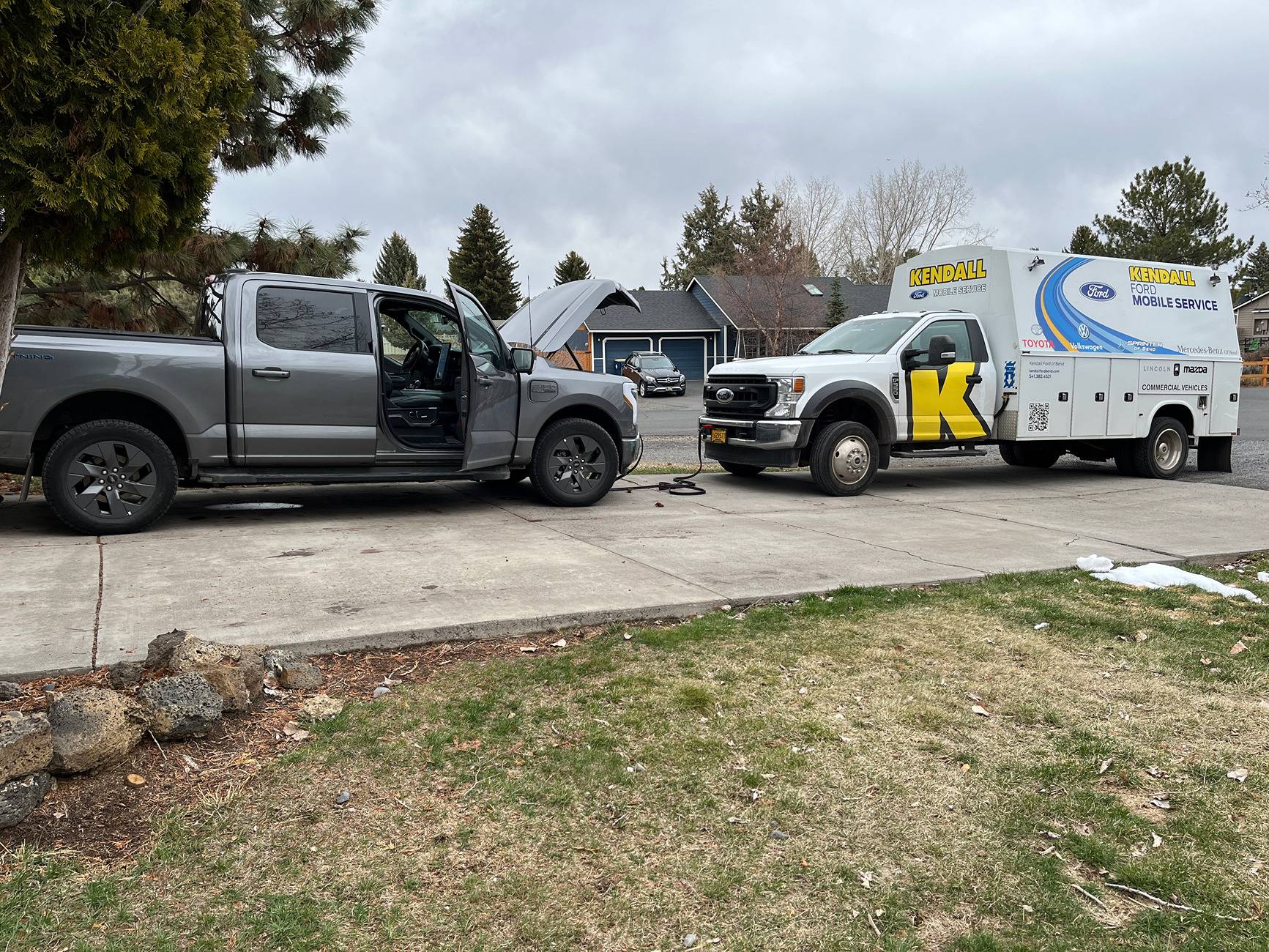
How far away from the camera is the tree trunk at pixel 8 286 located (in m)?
3.99

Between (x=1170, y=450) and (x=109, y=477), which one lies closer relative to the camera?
(x=109, y=477)

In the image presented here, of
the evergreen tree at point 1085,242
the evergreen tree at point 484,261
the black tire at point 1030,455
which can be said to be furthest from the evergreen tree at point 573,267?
the black tire at point 1030,455

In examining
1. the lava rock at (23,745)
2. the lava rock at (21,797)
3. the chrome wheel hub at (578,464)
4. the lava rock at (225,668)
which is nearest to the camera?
the lava rock at (21,797)

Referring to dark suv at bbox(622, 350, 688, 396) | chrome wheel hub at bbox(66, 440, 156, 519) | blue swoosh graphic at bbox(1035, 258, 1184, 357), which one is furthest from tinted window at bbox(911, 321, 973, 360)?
dark suv at bbox(622, 350, 688, 396)

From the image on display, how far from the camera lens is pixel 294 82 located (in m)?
10.3

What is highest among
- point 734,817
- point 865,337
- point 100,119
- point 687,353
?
point 687,353

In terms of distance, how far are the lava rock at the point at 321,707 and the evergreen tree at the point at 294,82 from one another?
7.23 metres

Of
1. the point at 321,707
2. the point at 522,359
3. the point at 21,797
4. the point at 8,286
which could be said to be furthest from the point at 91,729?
the point at 522,359

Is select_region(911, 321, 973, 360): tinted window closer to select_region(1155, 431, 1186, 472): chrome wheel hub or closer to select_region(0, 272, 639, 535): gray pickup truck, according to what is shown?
select_region(1155, 431, 1186, 472): chrome wheel hub

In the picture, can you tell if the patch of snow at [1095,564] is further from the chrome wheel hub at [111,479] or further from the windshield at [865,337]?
the chrome wheel hub at [111,479]

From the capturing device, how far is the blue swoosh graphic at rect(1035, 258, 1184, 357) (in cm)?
1170

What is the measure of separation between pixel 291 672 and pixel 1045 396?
9.96 metres

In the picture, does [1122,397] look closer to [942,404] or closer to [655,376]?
[942,404]

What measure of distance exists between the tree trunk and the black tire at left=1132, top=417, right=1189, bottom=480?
12763 mm
